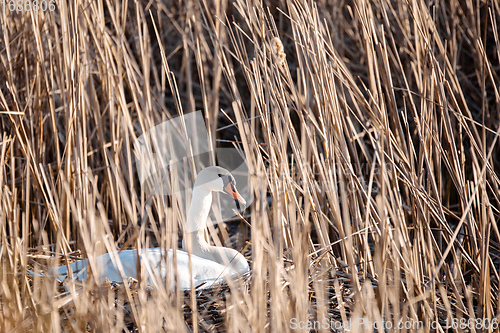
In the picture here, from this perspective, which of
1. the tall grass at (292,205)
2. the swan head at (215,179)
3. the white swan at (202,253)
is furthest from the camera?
the swan head at (215,179)

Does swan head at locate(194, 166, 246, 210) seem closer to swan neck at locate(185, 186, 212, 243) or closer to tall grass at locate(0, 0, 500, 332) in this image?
swan neck at locate(185, 186, 212, 243)

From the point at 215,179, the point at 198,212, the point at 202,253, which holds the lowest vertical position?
the point at 202,253

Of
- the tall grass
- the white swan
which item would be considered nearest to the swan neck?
the white swan

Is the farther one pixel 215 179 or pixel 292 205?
pixel 215 179

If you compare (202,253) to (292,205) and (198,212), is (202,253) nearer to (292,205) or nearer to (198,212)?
(198,212)

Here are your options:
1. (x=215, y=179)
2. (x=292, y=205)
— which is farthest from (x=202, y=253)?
(x=292, y=205)

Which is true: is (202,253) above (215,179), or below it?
below

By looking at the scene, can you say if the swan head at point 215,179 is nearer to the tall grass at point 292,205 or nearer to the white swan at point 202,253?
the white swan at point 202,253

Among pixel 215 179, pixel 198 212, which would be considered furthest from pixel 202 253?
pixel 215 179

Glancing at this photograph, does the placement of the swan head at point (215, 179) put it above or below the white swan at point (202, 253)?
above

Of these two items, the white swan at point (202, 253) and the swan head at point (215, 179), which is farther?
the swan head at point (215, 179)

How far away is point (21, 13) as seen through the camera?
2273mm

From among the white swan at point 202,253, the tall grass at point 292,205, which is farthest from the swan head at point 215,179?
the tall grass at point 292,205

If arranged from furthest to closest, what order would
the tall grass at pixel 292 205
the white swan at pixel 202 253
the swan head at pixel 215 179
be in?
1. the swan head at pixel 215 179
2. the white swan at pixel 202 253
3. the tall grass at pixel 292 205
